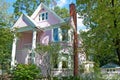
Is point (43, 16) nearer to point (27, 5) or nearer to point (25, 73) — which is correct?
point (25, 73)

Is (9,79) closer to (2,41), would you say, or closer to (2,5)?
(2,41)

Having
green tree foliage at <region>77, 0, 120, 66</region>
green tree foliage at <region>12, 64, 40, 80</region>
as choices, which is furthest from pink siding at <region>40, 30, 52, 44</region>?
green tree foliage at <region>77, 0, 120, 66</region>

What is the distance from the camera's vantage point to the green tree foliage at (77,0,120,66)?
39.7 feet

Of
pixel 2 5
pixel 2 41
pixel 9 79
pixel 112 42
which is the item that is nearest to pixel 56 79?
pixel 9 79

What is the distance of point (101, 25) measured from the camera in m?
12.8

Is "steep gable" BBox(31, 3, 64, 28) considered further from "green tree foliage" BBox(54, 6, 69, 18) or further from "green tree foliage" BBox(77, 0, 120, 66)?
"green tree foliage" BBox(54, 6, 69, 18)

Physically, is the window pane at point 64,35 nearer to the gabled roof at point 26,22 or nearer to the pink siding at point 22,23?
the gabled roof at point 26,22

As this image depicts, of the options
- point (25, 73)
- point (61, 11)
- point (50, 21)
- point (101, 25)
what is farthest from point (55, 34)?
point (61, 11)

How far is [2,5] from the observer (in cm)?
3125

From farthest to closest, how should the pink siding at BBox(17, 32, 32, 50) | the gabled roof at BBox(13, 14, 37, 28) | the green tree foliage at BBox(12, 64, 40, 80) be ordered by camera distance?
the pink siding at BBox(17, 32, 32, 50) → the gabled roof at BBox(13, 14, 37, 28) → the green tree foliage at BBox(12, 64, 40, 80)

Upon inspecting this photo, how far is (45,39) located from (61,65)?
17.1 feet

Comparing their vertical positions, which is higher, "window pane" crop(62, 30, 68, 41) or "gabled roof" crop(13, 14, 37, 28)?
"gabled roof" crop(13, 14, 37, 28)

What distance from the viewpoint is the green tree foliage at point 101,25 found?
1211cm

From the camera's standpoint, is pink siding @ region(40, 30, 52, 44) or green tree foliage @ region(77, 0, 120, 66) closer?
green tree foliage @ region(77, 0, 120, 66)
